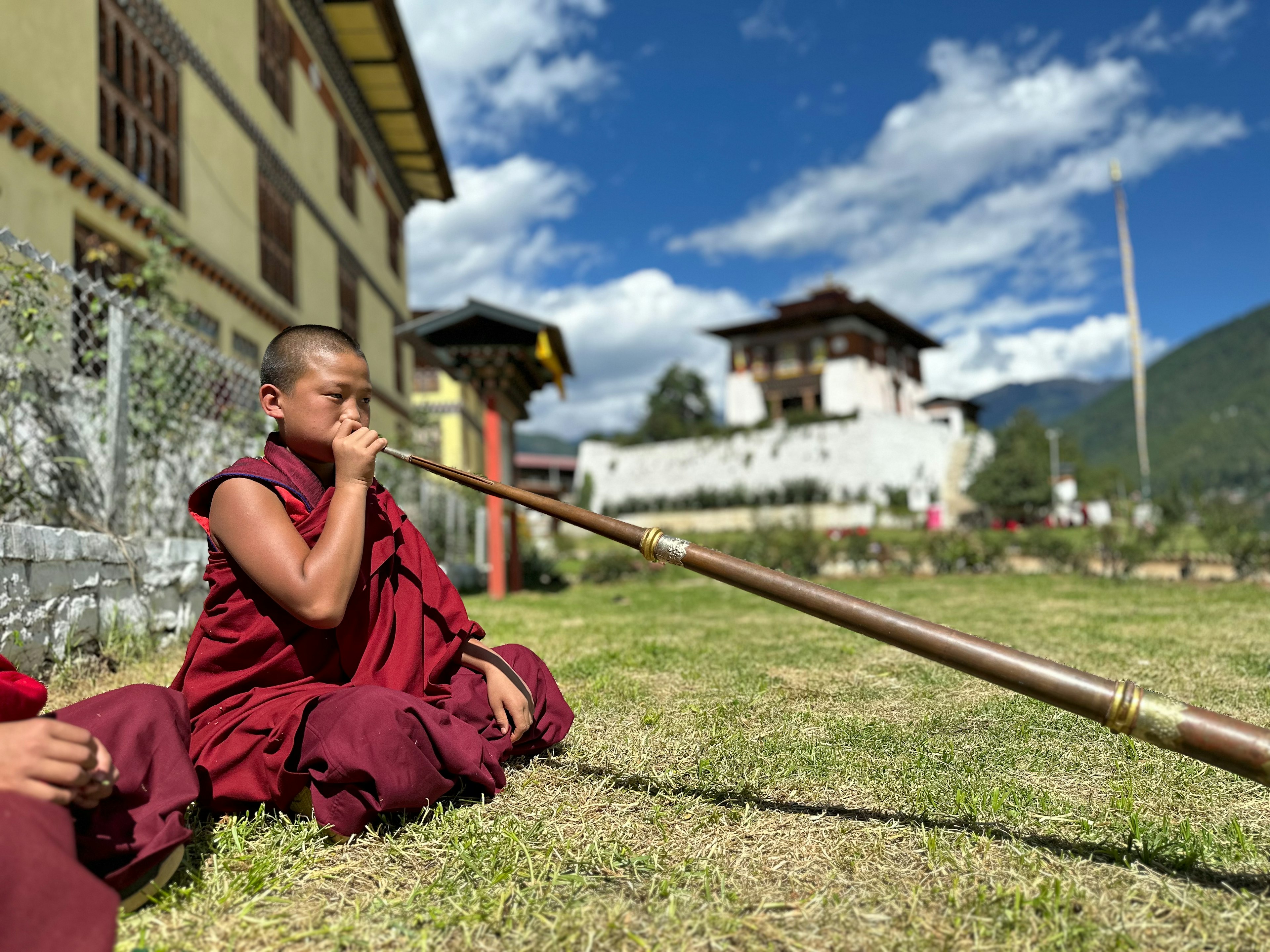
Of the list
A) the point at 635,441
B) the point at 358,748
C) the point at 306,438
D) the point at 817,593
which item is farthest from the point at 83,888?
the point at 635,441

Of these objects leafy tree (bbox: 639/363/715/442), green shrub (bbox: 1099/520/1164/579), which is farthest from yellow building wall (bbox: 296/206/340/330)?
leafy tree (bbox: 639/363/715/442)

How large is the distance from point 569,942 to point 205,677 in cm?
112

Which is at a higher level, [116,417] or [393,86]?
[393,86]

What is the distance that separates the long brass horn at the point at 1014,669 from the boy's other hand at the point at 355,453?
457 mm

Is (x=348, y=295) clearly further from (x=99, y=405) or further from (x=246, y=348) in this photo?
(x=99, y=405)

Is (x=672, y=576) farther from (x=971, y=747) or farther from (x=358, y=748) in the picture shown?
(x=358, y=748)

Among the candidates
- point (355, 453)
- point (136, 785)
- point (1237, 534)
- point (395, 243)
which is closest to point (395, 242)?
point (395, 243)

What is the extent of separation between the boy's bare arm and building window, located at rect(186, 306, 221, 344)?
309 inches

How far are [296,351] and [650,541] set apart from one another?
1.00 meters

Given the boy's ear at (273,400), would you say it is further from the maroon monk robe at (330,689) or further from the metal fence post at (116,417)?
the metal fence post at (116,417)

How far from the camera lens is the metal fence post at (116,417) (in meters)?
4.62

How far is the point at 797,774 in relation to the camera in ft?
8.23

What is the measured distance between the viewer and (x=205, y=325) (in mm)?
10320

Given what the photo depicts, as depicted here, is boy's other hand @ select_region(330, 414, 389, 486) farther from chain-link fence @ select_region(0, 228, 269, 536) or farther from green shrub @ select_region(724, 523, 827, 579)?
green shrub @ select_region(724, 523, 827, 579)
